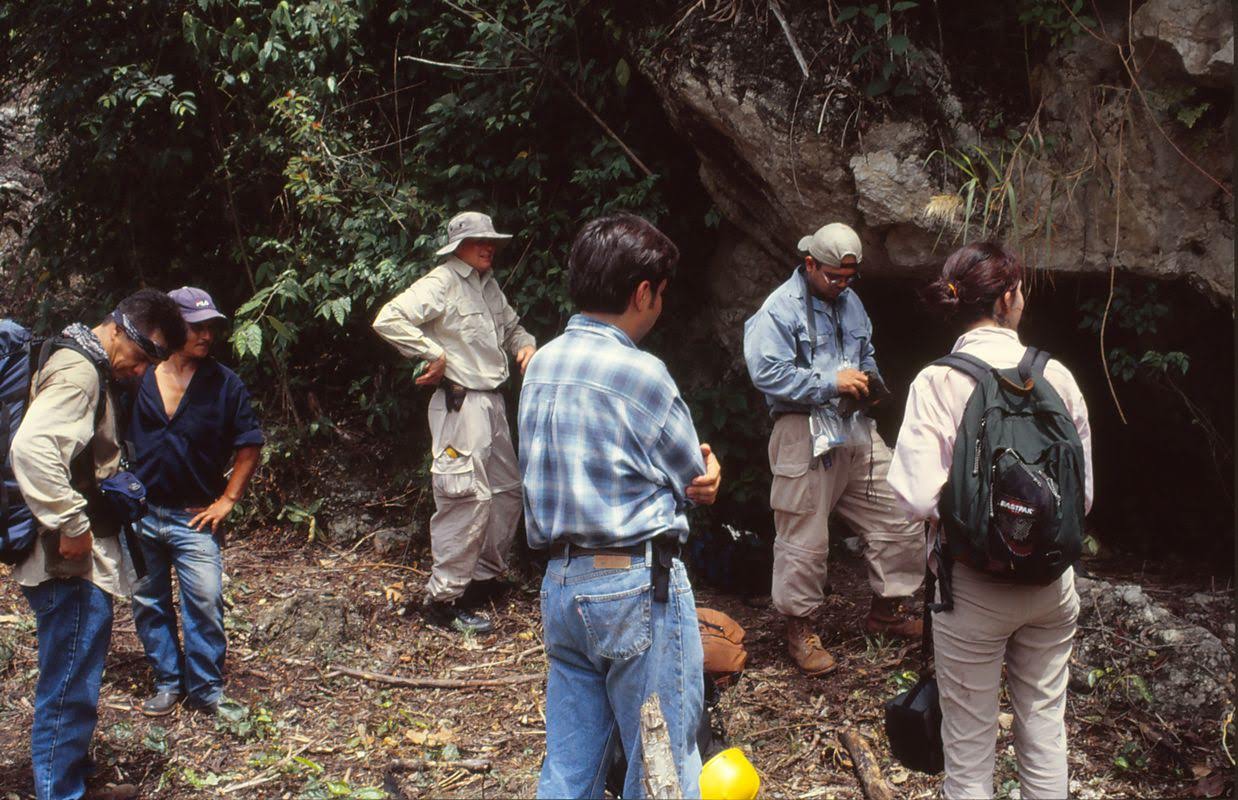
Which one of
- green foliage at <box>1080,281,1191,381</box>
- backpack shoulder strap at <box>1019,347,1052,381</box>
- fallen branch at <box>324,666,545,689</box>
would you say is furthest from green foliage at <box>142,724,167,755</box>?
green foliage at <box>1080,281,1191,381</box>

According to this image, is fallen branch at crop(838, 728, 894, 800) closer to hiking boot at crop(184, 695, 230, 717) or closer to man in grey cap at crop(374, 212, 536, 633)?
man in grey cap at crop(374, 212, 536, 633)

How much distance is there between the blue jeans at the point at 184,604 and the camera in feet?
15.9

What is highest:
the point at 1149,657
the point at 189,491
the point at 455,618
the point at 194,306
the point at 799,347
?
the point at 194,306

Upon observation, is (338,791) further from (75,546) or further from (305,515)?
(305,515)

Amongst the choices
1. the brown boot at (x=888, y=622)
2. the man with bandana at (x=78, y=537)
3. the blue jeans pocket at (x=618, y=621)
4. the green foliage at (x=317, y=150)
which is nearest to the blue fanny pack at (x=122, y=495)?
the man with bandana at (x=78, y=537)

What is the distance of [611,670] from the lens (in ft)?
8.78

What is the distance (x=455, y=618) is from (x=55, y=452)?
9.23ft

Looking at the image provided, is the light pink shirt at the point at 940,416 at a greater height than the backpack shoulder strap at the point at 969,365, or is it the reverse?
the backpack shoulder strap at the point at 969,365

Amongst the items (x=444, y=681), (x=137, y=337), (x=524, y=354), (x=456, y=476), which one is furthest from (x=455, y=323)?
(x=137, y=337)

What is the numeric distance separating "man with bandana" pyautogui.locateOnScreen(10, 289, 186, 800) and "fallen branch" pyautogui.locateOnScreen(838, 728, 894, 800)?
306 centimetres

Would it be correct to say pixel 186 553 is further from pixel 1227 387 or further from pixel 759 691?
pixel 1227 387

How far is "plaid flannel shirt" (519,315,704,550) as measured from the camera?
260 centimetres

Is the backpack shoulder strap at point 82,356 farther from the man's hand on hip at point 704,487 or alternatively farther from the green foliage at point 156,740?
the man's hand on hip at point 704,487

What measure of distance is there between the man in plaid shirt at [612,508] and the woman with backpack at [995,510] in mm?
807
